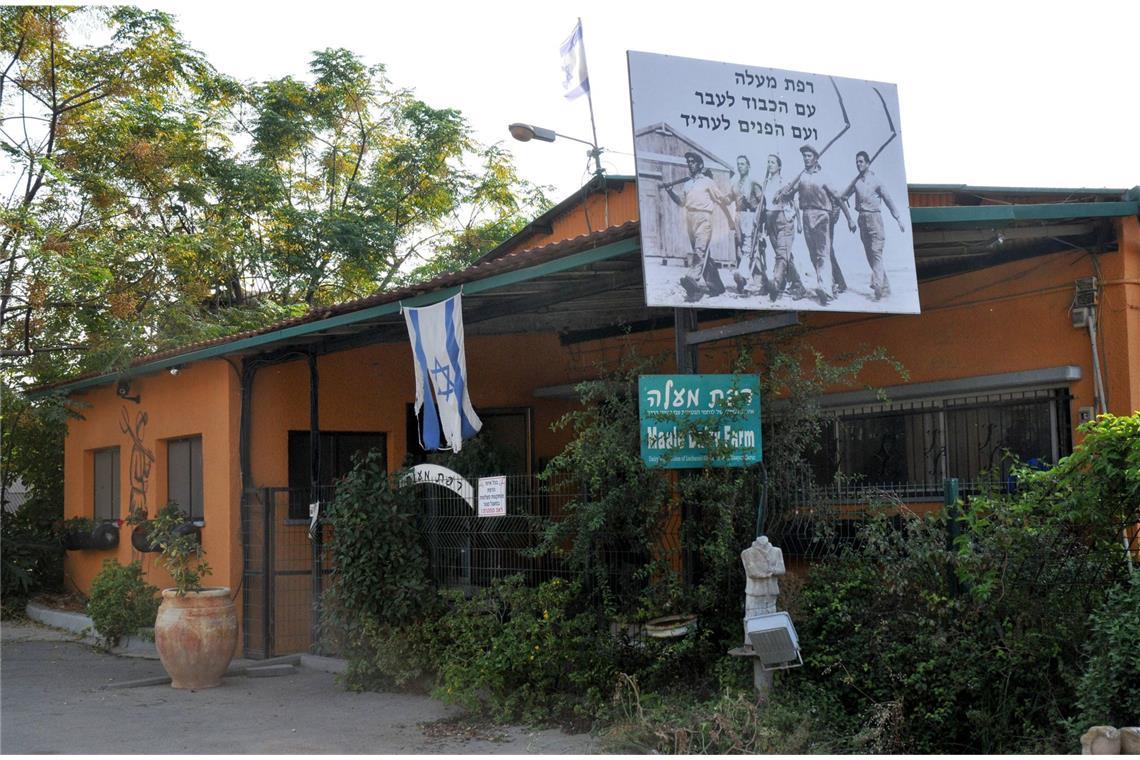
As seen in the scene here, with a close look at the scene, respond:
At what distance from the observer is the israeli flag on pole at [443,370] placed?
890 cm

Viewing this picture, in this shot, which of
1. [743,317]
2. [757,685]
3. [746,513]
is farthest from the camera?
[743,317]

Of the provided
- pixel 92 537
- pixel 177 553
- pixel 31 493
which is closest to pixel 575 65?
pixel 177 553

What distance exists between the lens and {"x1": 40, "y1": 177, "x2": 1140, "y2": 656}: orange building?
341 inches

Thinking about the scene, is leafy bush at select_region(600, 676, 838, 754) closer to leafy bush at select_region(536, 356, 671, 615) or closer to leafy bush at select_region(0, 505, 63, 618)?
leafy bush at select_region(536, 356, 671, 615)

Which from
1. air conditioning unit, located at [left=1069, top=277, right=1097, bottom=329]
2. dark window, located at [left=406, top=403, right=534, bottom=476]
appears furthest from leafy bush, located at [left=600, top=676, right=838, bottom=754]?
dark window, located at [left=406, top=403, right=534, bottom=476]

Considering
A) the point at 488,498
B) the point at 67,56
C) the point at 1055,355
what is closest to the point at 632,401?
the point at 488,498

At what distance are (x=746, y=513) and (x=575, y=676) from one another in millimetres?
1625

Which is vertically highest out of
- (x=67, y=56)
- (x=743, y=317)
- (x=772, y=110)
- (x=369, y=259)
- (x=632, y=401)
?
(x=67, y=56)

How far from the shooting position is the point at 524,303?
961 cm

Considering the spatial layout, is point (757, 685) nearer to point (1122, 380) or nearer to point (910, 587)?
point (910, 587)

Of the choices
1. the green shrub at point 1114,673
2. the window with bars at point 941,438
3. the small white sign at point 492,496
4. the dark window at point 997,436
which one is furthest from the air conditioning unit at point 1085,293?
the small white sign at point 492,496

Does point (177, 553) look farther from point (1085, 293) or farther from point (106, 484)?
point (1085, 293)

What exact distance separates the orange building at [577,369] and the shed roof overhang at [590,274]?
0.02 meters

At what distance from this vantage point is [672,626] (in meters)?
7.46
